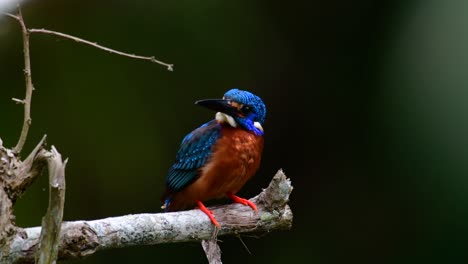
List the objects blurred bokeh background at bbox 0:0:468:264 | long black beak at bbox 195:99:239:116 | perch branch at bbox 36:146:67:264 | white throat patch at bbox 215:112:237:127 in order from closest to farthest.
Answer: perch branch at bbox 36:146:67:264
long black beak at bbox 195:99:239:116
white throat patch at bbox 215:112:237:127
blurred bokeh background at bbox 0:0:468:264

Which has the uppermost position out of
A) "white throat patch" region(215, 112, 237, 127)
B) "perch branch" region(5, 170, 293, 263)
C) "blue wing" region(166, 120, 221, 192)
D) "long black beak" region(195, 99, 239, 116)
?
"long black beak" region(195, 99, 239, 116)

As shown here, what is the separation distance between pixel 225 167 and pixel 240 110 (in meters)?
0.22

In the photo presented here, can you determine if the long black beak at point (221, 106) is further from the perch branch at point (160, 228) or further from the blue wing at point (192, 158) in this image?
the perch branch at point (160, 228)

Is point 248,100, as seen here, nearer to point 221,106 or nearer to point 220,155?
point 221,106

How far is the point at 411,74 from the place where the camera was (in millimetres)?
4371

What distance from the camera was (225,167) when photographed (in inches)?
121

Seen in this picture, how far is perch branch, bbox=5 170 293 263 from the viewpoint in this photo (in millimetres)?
2172

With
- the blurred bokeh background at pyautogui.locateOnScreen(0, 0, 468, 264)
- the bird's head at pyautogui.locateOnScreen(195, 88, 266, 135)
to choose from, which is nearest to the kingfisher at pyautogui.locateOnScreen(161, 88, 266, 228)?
the bird's head at pyautogui.locateOnScreen(195, 88, 266, 135)

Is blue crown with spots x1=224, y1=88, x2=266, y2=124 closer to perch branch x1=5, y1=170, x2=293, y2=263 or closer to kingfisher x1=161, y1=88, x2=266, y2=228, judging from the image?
kingfisher x1=161, y1=88, x2=266, y2=228

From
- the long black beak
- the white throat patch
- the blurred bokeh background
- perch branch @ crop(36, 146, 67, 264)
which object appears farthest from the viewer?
the blurred bokeh background

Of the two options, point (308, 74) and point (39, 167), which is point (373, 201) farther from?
point (39, 167)

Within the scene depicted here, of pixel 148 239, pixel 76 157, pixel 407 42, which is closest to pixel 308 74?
pixel 407 42

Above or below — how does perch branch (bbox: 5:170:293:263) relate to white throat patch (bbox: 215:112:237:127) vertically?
below

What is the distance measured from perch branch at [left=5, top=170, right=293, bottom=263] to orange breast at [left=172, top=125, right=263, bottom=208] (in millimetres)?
167
